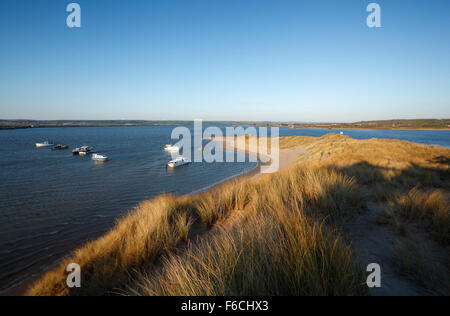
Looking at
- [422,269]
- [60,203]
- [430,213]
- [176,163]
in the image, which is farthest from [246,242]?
[176,163]

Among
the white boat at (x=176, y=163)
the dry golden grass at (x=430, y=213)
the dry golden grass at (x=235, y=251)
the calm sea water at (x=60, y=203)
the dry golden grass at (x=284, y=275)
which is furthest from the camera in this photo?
the white boat at (x=176, y=163)

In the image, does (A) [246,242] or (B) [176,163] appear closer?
(A) [246,242]

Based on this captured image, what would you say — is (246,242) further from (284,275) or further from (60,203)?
(60,203)

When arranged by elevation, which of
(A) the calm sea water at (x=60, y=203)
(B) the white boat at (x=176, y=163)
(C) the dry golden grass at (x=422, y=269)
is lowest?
(A) the calm sea water at (x=60, y=203)

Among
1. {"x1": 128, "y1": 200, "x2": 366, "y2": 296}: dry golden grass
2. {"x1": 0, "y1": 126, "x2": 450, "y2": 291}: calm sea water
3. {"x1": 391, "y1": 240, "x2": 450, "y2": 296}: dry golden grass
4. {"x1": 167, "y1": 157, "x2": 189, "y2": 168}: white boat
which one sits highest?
{"x1": 128, "y1": 200, "x2": 366, "y2": 296}: dry golden grass

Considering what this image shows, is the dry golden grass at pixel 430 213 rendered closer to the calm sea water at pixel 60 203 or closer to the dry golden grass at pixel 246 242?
the dry golden grass at pixel 246 242

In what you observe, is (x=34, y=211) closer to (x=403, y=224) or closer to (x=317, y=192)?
(x=317, y=192)

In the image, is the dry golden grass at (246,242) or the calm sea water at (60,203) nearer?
the dry golden grass at (246,242)

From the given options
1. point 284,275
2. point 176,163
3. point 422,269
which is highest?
point 284,275

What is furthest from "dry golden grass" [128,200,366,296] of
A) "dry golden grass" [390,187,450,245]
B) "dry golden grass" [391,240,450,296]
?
"dry golden grass" [390,187,450,245]

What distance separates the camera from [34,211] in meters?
10.5

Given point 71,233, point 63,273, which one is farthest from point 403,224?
point 71,233

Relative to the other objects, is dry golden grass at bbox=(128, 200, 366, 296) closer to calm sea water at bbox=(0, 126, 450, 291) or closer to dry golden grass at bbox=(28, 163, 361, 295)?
dry golden grass at bbox=(28, 163, 361, 295)

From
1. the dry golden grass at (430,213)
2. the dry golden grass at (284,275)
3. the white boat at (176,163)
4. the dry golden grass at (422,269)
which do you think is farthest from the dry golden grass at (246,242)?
the white boat at (176,163)
